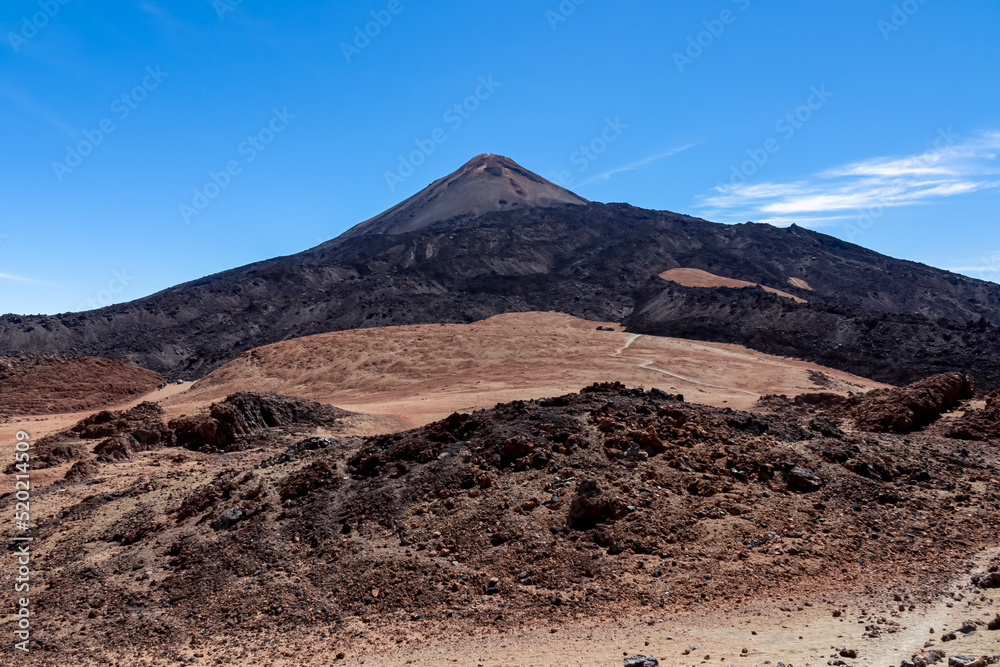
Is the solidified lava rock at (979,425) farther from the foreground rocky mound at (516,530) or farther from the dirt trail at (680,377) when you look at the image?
the dirt trail at (680,377)

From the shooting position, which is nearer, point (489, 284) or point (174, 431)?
point (174, 431)

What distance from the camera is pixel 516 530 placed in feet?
27.3

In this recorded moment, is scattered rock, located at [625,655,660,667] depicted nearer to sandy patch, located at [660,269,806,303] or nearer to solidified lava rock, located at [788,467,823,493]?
solidified lava rock, located at [788,467,823,493]

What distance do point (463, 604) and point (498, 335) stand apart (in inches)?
1162

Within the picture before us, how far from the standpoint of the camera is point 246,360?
34.5 meters

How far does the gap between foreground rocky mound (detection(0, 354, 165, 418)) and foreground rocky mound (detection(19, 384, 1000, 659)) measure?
2237cm

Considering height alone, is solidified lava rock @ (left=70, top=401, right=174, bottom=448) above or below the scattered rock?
above

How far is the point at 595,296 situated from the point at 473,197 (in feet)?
A: 230

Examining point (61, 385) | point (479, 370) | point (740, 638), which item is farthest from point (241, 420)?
point (61, 385)

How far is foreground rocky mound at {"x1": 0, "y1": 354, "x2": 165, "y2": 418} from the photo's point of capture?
28422mm

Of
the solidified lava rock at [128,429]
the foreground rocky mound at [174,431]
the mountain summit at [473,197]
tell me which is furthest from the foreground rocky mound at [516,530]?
the mountain summit at [473,197]

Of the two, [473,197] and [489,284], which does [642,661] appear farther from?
[473,197]

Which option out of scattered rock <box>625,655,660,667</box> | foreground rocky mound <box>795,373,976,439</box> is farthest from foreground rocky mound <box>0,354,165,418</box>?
foreground rocky mound <box>795,373,976,439</box>

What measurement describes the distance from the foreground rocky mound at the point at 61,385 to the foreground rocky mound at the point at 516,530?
22370 millimetres
